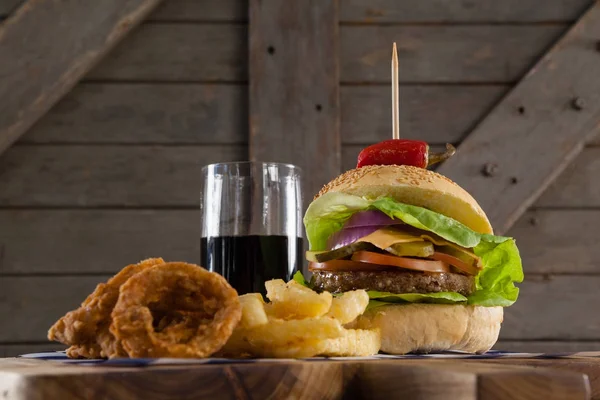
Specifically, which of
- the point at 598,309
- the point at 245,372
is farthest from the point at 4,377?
the point at 598,309

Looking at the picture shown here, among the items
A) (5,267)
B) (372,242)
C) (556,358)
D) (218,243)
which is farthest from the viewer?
(5,267)

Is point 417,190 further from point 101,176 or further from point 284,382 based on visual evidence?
point 101,176

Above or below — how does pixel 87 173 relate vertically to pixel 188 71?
below

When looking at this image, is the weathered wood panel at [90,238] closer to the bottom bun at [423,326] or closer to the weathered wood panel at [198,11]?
the weathered wood panel at [198,11]

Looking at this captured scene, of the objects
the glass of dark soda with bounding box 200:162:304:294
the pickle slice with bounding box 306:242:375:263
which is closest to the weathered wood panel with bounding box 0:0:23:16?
the glass of dark soda with bounding box 200:162:304:294

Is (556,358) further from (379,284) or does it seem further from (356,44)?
(356,44)

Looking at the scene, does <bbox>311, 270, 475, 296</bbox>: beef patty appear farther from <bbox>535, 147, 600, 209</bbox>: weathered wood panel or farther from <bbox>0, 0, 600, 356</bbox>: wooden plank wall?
<bbox>535, 147, 600, 209</bbox>: weathered wood panel

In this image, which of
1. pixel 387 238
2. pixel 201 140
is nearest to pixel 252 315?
pixel 387 238

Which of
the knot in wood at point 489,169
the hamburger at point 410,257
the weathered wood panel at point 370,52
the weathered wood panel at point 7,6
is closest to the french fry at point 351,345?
the hamburger at point 410,257
